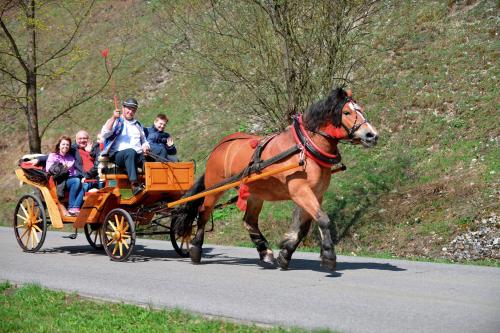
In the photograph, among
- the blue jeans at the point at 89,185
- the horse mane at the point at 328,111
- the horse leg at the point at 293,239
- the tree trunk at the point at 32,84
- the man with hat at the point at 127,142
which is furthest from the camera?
the tree trunk at the point at 32,84

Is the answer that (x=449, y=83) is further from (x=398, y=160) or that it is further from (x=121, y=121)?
(x=121, y=121)

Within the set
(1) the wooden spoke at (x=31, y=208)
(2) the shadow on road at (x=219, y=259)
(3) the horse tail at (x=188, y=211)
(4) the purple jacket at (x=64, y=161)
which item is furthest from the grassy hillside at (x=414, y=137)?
(1) the wooden spoke at (x=31, y=208)

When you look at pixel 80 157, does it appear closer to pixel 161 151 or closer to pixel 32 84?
pixel 161 151

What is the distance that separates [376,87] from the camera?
62.0 ft

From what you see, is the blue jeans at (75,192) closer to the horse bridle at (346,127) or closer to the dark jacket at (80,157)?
the dark jacket at (80,157)

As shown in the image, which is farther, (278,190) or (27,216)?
(27,216)

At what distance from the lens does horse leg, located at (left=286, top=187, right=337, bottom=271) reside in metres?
8.71

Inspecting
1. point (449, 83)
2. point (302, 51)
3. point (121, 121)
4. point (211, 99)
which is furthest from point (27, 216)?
point (449, 83)

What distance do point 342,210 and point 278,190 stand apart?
5804 millimetres

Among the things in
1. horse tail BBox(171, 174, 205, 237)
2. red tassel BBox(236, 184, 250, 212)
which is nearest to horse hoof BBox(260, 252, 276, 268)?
red tassel BBox(236, 184, 250, 212)

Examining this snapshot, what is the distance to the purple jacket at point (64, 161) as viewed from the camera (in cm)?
1305

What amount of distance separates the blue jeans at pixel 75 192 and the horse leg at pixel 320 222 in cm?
461

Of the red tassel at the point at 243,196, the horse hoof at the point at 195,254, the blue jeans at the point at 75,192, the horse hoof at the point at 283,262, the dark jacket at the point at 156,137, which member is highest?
the dark jacket at the point at 156,137

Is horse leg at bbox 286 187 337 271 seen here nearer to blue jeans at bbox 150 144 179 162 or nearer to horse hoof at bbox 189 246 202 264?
horse hoof at bbox 189 246 202 264
